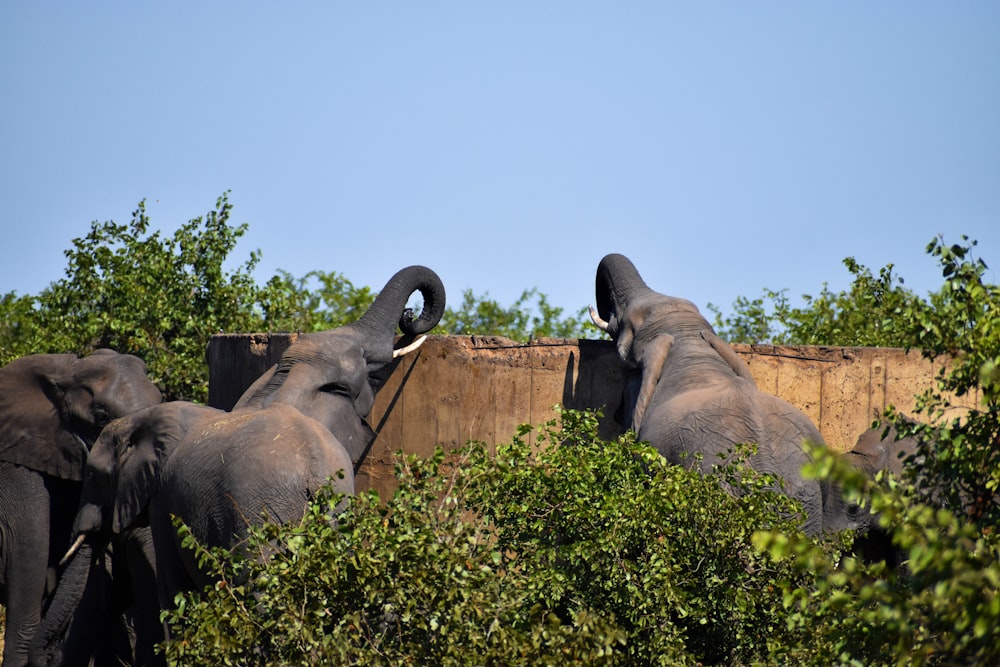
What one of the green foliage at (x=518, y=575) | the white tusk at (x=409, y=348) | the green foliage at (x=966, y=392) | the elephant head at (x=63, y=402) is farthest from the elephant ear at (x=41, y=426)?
the green foliage at (x=966, y=392)

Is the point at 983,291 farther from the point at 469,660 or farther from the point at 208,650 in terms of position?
the point at 208,650

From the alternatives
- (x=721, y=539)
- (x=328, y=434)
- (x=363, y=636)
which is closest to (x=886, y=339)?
(x=328, y=434)

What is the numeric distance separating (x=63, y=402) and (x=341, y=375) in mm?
2476

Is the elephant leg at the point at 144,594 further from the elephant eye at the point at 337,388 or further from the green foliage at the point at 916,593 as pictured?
the green foliage at the point at 916,593

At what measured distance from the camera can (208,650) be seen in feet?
17.4

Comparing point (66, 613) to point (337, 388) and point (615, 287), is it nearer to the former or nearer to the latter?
point (337, 388)

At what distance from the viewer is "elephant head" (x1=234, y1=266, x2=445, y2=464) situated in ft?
32.8

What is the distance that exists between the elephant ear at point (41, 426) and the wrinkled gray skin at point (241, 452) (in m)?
1.22

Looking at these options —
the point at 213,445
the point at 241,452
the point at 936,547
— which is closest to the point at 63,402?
the point at 213,445

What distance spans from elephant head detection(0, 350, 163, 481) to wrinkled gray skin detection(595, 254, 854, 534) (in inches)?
140

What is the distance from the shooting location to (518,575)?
569cm

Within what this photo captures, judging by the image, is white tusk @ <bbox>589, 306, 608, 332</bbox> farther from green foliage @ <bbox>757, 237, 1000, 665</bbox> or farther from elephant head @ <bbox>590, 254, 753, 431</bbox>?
green foliage @ <bbox>757, 237, 1000, 665</bbox>

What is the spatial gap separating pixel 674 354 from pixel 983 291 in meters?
4.72

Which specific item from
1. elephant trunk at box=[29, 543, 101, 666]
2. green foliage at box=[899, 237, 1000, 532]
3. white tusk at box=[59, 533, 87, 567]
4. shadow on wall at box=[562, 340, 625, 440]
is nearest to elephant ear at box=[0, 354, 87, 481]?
elephant trunk at box=[29, 543, 101, 666]
